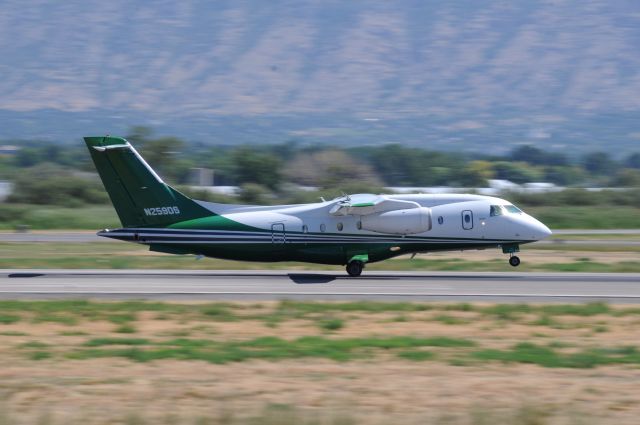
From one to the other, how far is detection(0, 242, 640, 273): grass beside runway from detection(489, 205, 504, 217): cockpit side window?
281 cm

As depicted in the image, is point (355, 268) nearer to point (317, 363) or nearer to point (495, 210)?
point (495, 210)

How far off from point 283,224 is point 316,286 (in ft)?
9.92

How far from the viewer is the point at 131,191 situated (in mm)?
29828

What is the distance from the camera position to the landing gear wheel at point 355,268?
30492mm

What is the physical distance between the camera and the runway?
1005 inches

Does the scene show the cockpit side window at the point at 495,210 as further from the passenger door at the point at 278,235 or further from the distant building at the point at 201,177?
the distant building at the point at 201,177

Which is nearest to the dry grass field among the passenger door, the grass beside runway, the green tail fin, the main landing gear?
the passenger door

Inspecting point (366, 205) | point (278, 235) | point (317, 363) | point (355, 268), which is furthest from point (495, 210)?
point (317, 363)

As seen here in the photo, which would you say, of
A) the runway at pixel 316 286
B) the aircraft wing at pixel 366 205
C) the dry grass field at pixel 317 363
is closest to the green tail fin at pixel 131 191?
the runway at pixel 316 286

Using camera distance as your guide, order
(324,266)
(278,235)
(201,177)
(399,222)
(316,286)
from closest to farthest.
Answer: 1. (316,286)
2. (278,235)
3. (399,222)
4. (324,266)
5. (201,177)

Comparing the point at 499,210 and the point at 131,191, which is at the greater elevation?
the point at 131,191

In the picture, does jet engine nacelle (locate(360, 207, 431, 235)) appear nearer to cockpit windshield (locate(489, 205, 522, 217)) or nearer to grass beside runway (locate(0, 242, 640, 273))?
cockpit windshield (locate(489, 205, 522, 217))

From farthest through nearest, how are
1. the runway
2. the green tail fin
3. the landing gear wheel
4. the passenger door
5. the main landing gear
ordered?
the main landing gear → the landing gear wheel → the passenger door → the green tail fin → the runway

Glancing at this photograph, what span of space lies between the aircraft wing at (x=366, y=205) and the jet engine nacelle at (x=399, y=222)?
16cm
